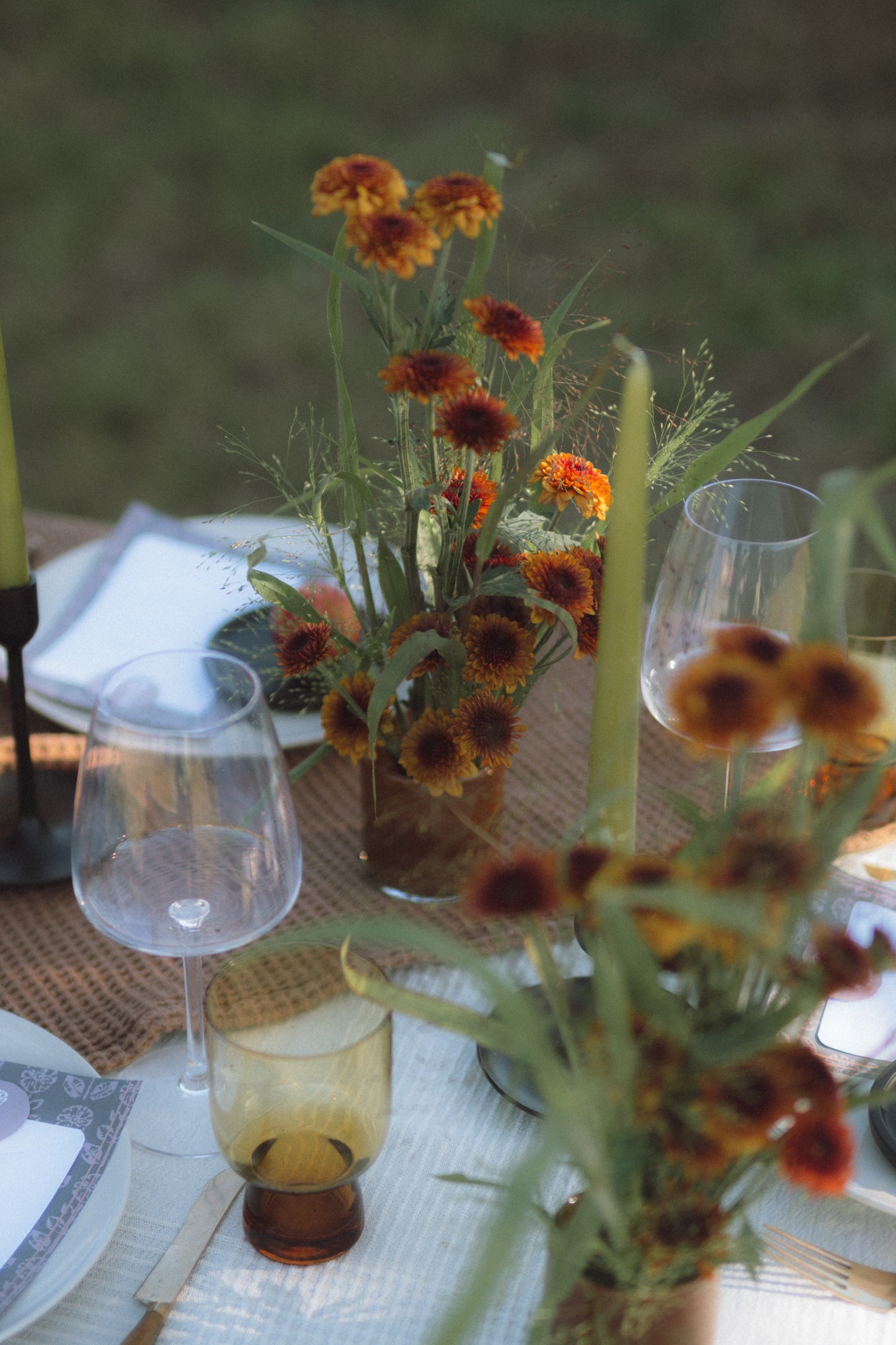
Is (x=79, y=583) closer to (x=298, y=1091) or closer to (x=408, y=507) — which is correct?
(x=408, y=507)

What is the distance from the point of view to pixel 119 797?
2.31 ft

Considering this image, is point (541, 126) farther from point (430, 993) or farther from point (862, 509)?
point (862, 509)

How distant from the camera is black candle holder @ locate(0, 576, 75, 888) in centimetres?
89

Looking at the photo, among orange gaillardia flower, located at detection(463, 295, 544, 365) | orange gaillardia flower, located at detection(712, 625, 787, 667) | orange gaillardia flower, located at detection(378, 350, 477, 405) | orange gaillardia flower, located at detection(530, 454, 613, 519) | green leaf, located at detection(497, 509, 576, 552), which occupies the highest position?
orange gaillardia flower, located at detection(463, 295, 544, 365)

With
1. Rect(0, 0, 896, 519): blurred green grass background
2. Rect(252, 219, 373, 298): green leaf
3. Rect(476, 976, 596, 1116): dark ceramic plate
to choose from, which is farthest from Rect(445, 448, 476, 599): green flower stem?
Rect(0, 0, 896, 519): blurred green grass background

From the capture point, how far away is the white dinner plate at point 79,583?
3.29 ft

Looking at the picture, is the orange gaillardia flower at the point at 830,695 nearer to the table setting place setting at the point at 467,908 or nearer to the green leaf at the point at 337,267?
the table setting place setting at the point at 467,908

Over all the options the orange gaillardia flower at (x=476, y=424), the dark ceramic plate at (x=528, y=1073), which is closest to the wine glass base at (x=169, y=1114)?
the dark ceramic plate at (x=528, y=1073)

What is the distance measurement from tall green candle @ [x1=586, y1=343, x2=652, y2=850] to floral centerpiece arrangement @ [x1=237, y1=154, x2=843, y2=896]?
146 mm

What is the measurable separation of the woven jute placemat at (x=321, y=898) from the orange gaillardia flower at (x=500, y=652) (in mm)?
108

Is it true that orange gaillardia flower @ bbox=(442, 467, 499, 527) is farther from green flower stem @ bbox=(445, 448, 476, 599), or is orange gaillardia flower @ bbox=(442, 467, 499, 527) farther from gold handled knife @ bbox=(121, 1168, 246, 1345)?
gold handled knife @ bbox=(121, 1168, 246, 1345)

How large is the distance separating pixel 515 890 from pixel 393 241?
Answer: 346 mm

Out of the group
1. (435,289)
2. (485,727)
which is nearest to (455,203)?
(435,289)

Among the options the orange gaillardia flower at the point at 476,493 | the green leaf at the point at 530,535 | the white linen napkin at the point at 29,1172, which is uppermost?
the orange gaillardia flower at the point at 476,493
